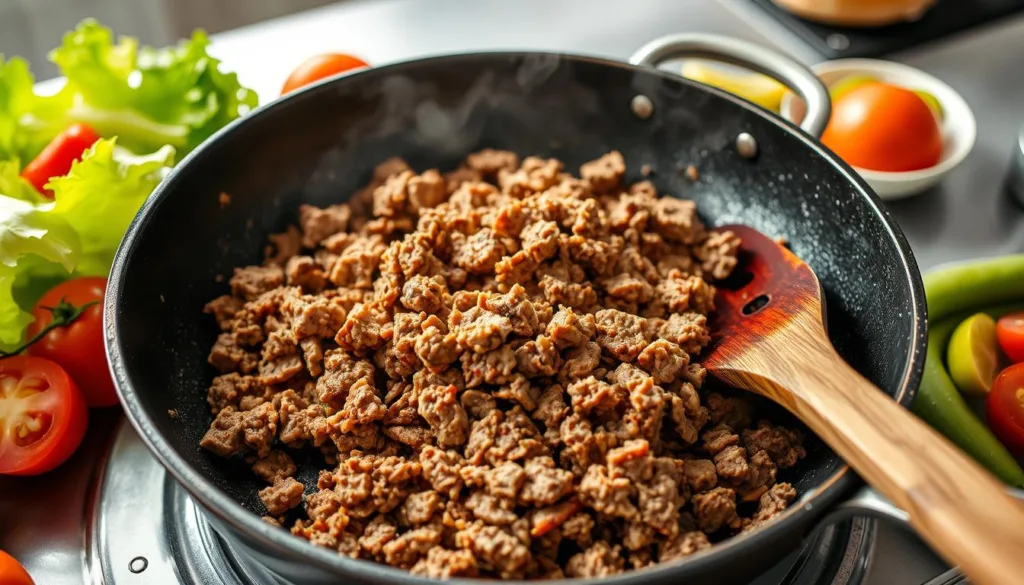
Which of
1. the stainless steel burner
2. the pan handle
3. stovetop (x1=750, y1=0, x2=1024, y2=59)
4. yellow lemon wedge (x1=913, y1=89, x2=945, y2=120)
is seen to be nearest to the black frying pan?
the pan handle

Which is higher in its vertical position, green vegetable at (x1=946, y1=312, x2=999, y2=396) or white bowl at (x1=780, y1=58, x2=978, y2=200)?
white bowl at (x1=780, y1=58, x2=978, y2=200)

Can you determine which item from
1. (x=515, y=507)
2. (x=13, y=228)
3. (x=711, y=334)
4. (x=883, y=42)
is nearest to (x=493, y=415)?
(x=515, y=507)

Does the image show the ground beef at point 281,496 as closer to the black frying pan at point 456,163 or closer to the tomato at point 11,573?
the black frying pan at point 456,163

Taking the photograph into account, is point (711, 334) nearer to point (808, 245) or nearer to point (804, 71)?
point (808, 245)

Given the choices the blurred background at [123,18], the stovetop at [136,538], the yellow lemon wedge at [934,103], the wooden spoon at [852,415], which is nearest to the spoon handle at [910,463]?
the wooden spoon at [852,415]

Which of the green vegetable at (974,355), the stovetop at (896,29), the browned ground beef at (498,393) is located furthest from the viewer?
Result: the stovetop at (896,29)

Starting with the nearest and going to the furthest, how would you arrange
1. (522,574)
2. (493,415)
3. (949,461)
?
1. (949,461)
2. (522,574)
3. (493,415)

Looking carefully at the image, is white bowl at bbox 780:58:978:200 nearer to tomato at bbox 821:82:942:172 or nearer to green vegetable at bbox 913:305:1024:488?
tomato at bbox 821:82:942:172
